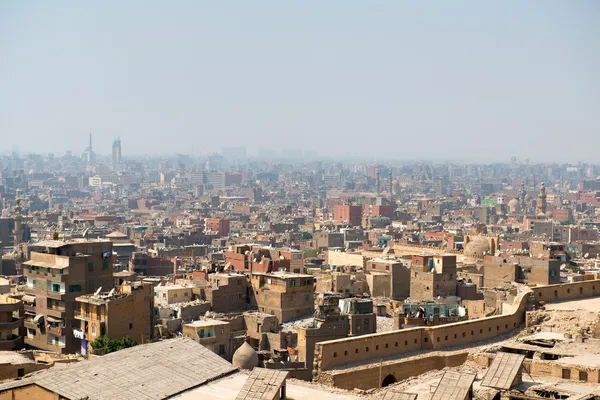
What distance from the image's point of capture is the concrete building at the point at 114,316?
24875mm

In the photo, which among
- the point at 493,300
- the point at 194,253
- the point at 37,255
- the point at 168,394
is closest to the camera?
the point at 168,394

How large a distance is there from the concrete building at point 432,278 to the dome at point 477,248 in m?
9.68

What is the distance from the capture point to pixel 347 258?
49438mm

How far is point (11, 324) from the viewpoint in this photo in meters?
26.0

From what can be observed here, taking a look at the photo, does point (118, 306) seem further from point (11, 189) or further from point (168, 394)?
point (11, 189)

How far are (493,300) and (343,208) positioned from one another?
6806 cm

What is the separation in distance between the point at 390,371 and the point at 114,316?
8.21m

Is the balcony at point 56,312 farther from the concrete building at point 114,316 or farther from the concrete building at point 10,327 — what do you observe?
the concrete building at point 10,327

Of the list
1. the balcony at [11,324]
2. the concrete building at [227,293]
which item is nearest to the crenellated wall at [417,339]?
the balcony at [11,324]

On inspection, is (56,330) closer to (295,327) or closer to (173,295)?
(295,327)

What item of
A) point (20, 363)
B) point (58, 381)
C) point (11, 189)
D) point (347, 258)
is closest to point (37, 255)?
point (20, 363)

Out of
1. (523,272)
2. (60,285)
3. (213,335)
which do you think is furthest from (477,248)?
(60,285)

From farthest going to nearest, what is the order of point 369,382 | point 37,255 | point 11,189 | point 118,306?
point 11,189, point 37,255, point 118,306, point 369,382

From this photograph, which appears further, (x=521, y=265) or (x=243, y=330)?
(x=521, y=265)
